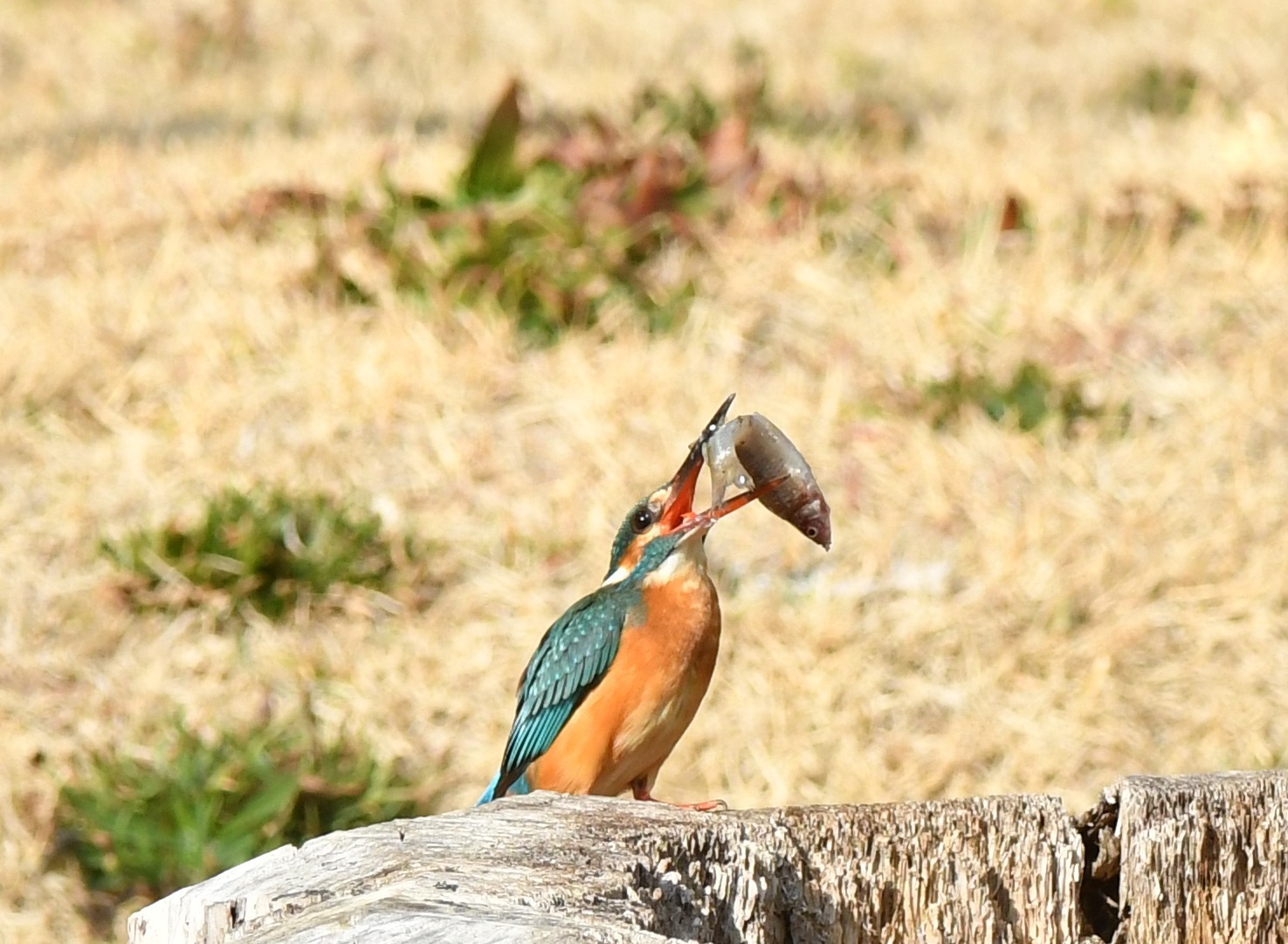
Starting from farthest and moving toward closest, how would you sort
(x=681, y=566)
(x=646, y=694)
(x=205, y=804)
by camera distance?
(x=205, y=804) < (x=681, y=566) < (x=646, y=694)

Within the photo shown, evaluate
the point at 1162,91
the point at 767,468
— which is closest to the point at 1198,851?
the point at 767,468

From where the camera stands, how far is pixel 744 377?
5.70 meters

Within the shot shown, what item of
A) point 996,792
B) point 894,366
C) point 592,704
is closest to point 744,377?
point 894,366

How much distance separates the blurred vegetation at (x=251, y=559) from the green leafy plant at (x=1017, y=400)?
1.53 m

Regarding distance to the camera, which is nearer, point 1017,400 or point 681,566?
point 681,566

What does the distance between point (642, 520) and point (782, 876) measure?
1.07 metres

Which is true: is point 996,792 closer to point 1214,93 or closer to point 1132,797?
point 1132,797

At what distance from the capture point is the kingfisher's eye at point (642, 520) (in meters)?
3.25

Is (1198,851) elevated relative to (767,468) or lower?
lower

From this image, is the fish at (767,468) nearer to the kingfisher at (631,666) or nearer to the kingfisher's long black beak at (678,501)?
the kingfisher at (631,666)

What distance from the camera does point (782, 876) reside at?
2.28 metres

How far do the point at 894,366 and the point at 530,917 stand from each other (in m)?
3.93

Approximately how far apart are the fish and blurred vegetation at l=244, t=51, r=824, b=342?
3.06 m

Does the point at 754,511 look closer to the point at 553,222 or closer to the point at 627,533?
the point at 553,222
